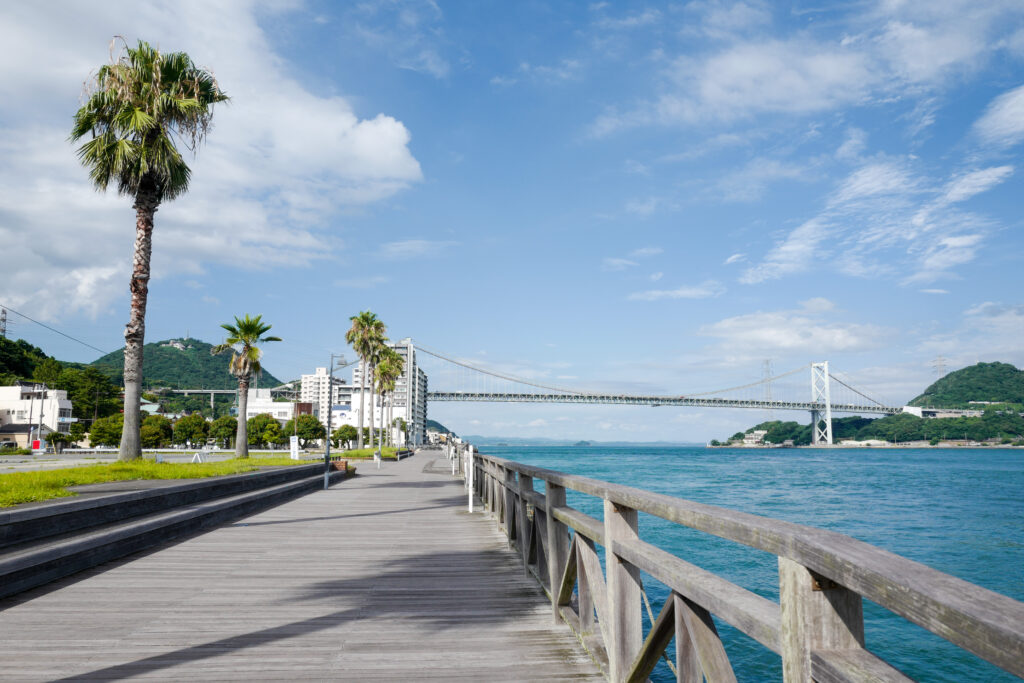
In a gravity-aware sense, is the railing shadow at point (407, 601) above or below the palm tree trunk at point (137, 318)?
below

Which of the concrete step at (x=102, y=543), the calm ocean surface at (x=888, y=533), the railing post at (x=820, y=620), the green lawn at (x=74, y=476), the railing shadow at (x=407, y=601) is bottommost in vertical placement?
the calm ocean surface at (x=888, y=533)

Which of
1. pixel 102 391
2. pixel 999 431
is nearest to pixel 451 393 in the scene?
pixel 102 391

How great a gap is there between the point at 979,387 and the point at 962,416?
791cm

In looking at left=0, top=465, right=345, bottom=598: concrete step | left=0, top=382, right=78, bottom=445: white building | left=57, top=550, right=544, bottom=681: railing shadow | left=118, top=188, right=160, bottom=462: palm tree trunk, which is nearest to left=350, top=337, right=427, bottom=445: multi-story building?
left=0, top=382, right=78, bottom=445: white building

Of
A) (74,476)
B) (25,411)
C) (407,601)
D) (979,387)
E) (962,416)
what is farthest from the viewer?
(979,387)

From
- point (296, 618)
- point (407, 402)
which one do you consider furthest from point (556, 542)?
point (407, 402)

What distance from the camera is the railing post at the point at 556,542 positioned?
4.88m

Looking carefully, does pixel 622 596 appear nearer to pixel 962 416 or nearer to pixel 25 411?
pixel 25 411

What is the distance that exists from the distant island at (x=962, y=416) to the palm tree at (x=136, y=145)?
134 metres

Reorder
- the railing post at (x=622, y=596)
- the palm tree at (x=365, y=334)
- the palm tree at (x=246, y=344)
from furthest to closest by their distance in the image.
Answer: the palm tree at (x=365, y=334) → the palm tree at (x=246, y=344) → the railing post at (x=622, y=596)

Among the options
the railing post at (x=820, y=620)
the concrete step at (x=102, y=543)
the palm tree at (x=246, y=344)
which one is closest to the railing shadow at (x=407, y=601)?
the concrete step at (x=102, y=543)

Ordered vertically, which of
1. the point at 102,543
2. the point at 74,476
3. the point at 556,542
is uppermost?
the point at 556,542

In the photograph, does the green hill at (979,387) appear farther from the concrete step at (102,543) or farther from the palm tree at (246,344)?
the concrete step at (102,543)

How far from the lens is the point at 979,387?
12688 cm
